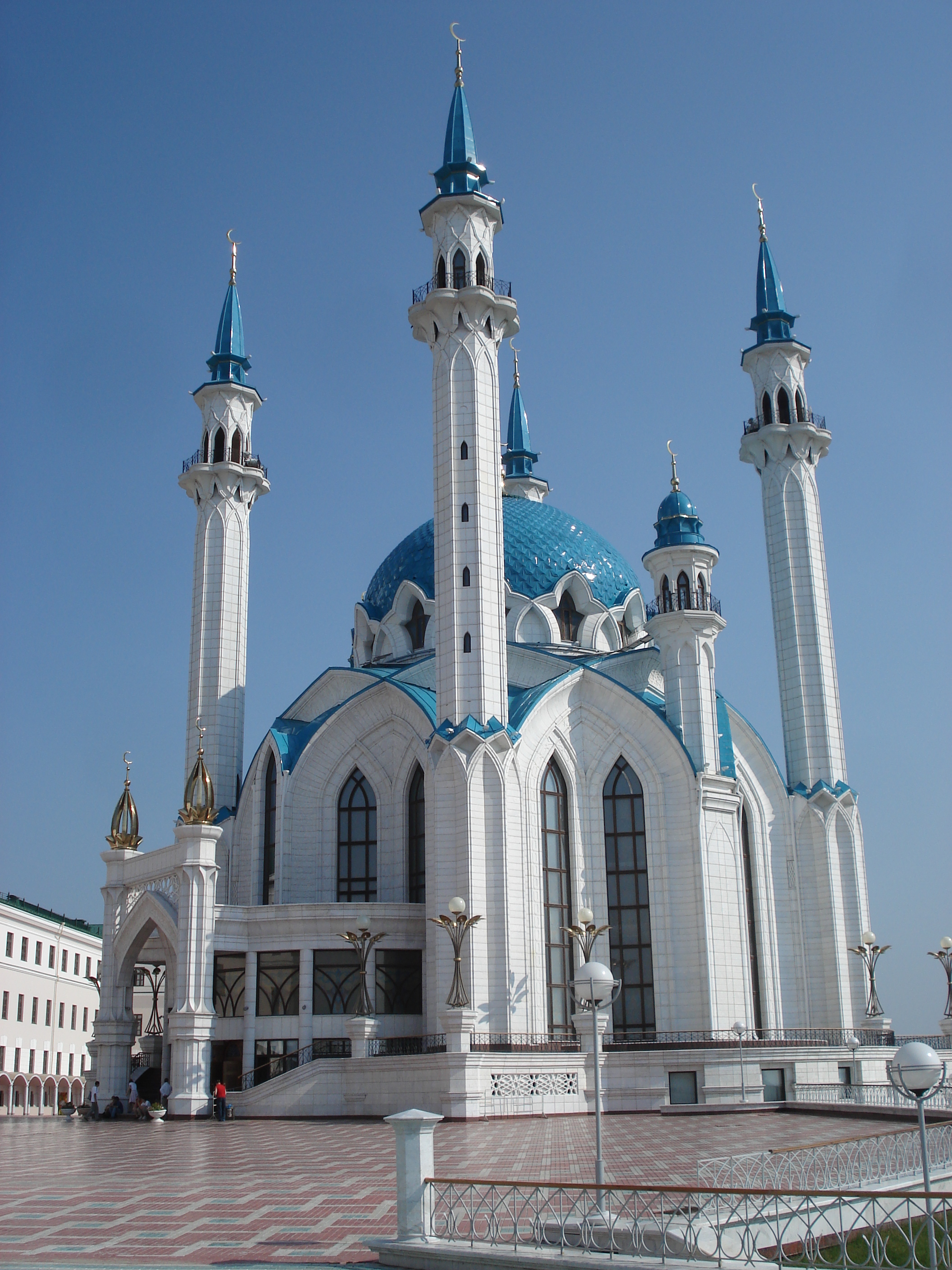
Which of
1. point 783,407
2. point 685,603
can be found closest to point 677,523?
point 685,603

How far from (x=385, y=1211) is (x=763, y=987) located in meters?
24.5

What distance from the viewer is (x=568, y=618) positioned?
134 ft

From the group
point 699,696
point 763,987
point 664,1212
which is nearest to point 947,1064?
point 763,987

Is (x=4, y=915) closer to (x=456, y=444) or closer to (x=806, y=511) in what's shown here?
(x=456, y=444)

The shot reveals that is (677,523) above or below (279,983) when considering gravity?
above

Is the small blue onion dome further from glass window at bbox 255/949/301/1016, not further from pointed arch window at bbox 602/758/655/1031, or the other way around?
glass window at bbox 255/949/301/1016

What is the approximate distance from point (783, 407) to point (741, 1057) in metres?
20.9

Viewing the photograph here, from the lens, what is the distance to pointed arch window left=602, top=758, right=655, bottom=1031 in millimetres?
31750

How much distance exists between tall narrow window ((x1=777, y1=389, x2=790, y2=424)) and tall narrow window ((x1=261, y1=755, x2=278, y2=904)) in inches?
753

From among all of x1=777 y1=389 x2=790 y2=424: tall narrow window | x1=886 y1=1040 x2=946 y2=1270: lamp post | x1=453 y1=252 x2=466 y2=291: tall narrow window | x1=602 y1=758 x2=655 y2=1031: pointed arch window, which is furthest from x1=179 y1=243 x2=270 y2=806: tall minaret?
x1=886 y1=1040 x2=946 y2=1270: lamp post

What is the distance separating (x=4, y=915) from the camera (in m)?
44.5

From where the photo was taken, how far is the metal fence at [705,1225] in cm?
868

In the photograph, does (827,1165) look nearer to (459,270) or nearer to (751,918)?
(751,918)

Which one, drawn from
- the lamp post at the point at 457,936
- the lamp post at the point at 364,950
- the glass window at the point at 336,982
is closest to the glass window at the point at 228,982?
the glass window at the point at 336,982
